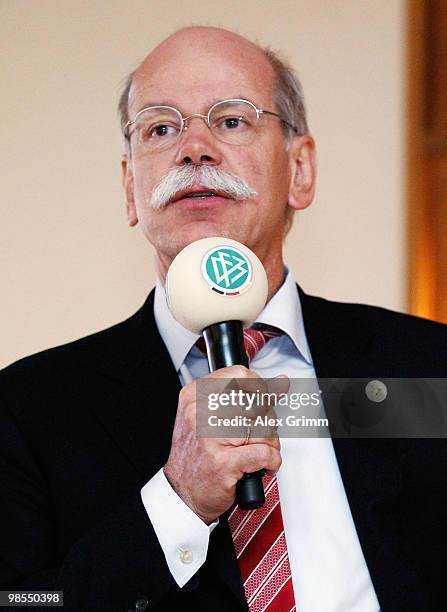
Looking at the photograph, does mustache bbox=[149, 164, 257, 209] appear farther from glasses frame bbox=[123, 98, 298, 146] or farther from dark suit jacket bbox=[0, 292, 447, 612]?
dark suit jacket bbox=[0, 292, 447, 612]

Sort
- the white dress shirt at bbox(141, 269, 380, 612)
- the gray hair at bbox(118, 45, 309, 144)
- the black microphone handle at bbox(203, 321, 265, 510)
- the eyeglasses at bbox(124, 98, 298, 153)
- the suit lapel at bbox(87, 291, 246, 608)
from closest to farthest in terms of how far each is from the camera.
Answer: the black microphone handle at bbox(203, 321, 265, 510) < the white dress shirt at bbox(141, 269, 380, 612) < the suit lapel at bbox(87, 291, 246, 608) < the eyeglasses at bbox(124, 98, 298, 153) < the gray hair at bbox(118, 45, 309, 144)

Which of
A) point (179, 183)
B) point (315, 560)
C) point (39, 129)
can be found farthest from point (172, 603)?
point (39, 129)

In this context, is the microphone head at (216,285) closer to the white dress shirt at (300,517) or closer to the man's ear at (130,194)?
the white dress shirt at (300,517)

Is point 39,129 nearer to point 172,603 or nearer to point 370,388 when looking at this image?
point 370,388

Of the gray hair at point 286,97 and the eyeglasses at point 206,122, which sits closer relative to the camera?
the eyeglasses at point 206,122

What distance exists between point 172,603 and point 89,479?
267mm

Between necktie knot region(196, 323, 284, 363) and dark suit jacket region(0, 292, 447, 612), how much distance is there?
82 millimetres

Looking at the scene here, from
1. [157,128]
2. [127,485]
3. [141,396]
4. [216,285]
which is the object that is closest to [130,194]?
[157,128]

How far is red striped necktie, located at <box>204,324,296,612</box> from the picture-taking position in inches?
64.1

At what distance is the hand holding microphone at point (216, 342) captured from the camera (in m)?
1.36

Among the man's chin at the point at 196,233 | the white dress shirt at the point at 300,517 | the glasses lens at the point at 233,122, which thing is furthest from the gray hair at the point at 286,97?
the white dress shirt at the point at 300,517

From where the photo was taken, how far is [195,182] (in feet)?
6.26

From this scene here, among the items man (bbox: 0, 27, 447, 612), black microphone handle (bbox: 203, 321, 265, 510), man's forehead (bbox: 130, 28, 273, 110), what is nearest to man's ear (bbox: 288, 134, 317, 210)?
man (bbox: 0, 27, 447, 612)

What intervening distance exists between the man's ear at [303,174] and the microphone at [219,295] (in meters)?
0.80
